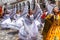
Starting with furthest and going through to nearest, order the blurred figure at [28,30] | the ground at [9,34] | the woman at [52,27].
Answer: the ground at [9,34]
the blurred figure at [28,30]
the woman at [52,27]

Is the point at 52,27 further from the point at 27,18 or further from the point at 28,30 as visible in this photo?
the point at 27,18

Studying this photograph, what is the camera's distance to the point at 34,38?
1.60m

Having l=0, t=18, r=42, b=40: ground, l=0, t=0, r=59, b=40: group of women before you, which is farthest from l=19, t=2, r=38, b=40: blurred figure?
l=0, t=18, r=42, b=40: ground

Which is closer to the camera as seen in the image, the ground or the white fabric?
the white fabric

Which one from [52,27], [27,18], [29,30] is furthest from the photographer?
[27,18]

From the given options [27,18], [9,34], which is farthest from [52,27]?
[9,34]

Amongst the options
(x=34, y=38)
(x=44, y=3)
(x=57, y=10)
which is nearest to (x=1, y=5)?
(x=44, y=3)

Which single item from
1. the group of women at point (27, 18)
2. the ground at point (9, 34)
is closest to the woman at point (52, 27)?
the group of women at point (27, 18)

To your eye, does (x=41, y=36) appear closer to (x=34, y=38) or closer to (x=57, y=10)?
(x=34, y=38)

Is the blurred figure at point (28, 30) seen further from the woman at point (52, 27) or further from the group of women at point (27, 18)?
the woman at point (52, 27)

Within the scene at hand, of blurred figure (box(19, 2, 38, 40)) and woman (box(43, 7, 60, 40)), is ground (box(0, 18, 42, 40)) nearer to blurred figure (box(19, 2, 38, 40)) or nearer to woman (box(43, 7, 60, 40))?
blurred figure (box(19, 2, 38, 40))

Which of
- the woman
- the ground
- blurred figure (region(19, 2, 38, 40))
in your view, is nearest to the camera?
the woman

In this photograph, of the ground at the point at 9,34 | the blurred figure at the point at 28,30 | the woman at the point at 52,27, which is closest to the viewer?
the woman at the point at 52,27

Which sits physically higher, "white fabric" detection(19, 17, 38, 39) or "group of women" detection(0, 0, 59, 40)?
"group of women" detection(0, 0, 59, 40)
